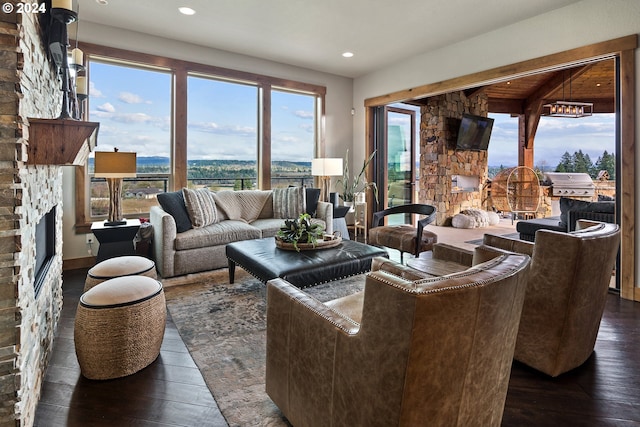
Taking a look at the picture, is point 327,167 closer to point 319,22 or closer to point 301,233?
point 319,22

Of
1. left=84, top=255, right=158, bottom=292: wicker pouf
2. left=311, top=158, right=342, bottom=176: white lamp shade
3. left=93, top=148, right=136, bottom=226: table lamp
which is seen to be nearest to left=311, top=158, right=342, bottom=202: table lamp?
left=311, top=158, right=342, bottom=176: white lamp shade

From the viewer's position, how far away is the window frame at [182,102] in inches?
173

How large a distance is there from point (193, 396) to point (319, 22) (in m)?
4.00

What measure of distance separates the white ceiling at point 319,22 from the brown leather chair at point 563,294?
289 cm

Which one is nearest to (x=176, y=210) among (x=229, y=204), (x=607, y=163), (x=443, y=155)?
(x=229, y=204)

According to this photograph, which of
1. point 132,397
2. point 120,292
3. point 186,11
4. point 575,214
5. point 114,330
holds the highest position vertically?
point 186,11

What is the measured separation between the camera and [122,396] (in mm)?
1894

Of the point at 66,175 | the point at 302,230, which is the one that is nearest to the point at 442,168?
the point at 302,230

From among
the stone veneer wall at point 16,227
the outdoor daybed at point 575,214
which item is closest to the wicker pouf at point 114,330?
the stone veneer wall at point 16,227

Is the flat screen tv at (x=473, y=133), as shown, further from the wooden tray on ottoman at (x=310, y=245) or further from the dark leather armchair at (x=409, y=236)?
the wooden tray on ottoman at (x=310, y=245)

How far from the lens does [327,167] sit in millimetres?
5656

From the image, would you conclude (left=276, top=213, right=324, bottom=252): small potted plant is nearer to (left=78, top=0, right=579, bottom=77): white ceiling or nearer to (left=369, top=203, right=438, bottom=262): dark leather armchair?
(left=369, top=203, right=438, bottom=262): dark leather armchair

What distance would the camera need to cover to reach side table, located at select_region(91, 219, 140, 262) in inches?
137

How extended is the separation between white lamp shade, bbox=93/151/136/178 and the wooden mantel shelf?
1.68 m
